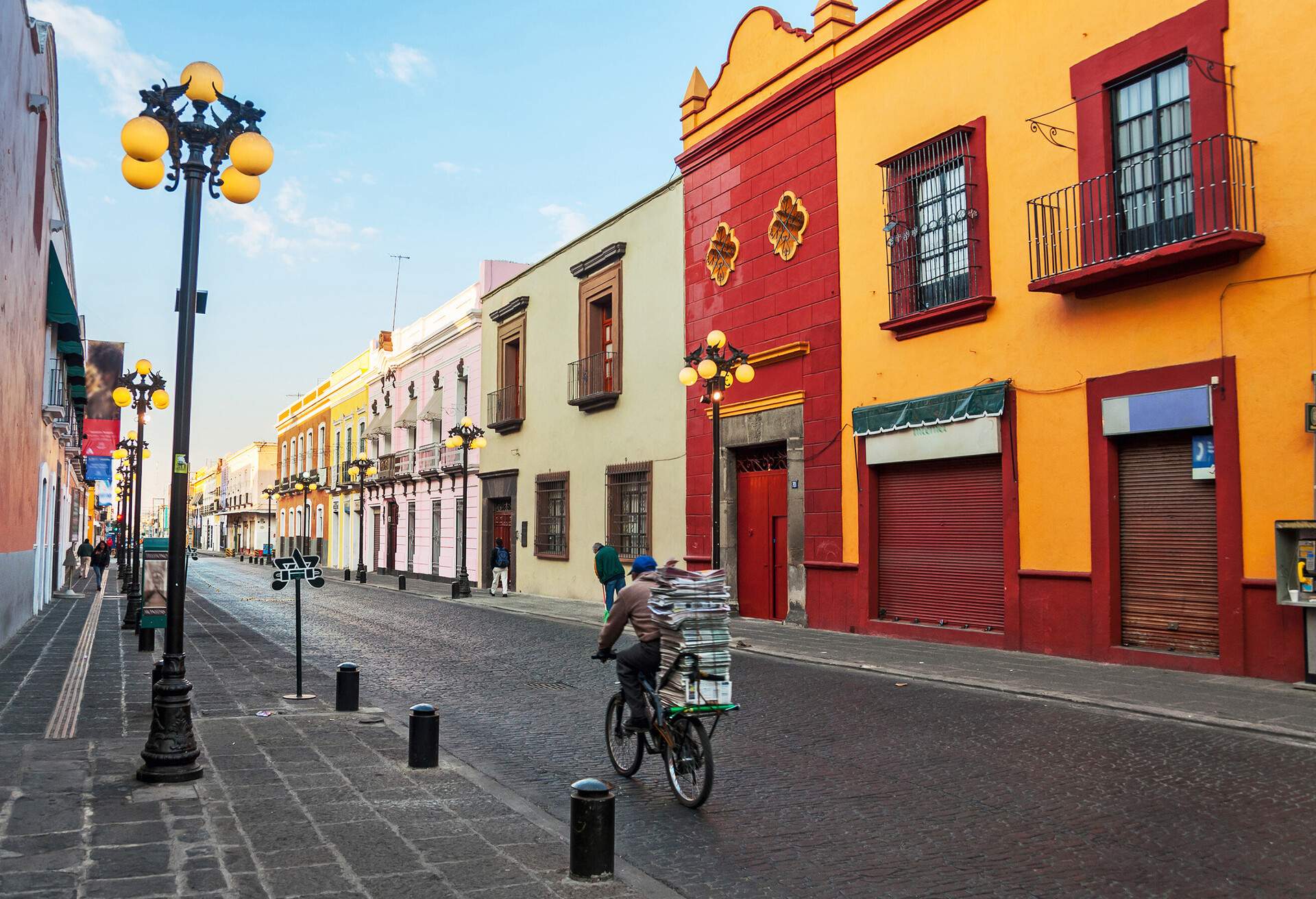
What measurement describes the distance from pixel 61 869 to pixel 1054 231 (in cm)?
1189

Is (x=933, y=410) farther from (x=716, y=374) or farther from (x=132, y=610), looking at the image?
(x=132, y=610)

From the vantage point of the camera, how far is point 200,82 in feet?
23.5

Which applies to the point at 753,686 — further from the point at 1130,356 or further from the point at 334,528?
the point at 334,528

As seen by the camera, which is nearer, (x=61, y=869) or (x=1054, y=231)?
(x=61, y=869)

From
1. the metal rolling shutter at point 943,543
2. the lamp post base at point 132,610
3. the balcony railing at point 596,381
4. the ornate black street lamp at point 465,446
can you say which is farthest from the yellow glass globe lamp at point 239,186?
the ornate black street lamp at point 465,446

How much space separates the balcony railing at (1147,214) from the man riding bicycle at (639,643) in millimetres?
7522

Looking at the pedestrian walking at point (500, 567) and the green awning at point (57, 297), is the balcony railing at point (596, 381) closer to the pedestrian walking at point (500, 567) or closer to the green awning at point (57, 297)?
the pedestrian walking at point (500, 567)

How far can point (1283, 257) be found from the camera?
10484mm

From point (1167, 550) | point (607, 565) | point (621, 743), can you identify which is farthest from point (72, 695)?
point (1167, 550)

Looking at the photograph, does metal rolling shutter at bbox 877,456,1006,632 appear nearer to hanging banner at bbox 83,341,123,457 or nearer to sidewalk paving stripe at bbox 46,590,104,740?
sidewalk paving stripe at bbox 46,590,104,740

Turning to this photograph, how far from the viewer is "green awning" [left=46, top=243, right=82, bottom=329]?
63.4 feet

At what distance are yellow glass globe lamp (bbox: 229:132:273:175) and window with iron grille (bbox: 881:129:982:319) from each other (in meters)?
9.72

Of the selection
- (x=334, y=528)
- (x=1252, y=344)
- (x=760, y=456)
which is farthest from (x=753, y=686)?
(x=334, y=528)

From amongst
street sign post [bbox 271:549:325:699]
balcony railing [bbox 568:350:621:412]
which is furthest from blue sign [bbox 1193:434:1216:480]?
balcony railing [bbox 568:350:621:412]
